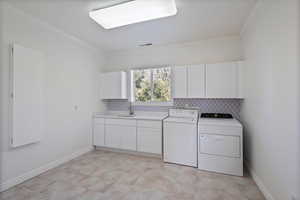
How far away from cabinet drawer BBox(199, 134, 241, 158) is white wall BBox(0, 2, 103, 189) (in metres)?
2.64

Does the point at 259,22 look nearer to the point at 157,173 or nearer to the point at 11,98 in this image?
the point at 157,173

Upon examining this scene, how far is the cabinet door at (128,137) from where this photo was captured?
312cm

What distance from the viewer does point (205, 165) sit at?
246 cm

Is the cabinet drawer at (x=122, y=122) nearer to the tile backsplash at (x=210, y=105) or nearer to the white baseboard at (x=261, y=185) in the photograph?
the tile backsplash at (x=210, y=105)

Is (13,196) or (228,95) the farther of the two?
(228,95)

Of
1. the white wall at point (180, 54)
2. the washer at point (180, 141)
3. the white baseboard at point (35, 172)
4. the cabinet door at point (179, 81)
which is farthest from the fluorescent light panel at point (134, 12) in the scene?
the white baseboard at point (35, 172)

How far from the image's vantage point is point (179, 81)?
3.06 meters

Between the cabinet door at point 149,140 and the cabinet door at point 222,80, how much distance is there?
53.0 inches

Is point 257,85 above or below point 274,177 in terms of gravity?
above

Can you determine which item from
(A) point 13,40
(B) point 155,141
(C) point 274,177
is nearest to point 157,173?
(B) point 155,141

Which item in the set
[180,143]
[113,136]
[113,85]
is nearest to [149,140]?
[180,143]

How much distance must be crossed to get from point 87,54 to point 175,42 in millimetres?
2169

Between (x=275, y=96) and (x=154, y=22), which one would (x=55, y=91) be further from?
(x=275, y=96)

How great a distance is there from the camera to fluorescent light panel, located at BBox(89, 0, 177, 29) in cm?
186
